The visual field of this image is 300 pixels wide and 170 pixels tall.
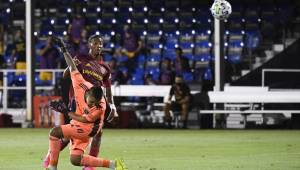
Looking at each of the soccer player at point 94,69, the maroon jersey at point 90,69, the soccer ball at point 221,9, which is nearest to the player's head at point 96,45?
the soccer player at point 94,69

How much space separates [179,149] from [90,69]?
19.6 feet

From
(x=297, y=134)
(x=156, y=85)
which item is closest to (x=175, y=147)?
(x=297, y=134)

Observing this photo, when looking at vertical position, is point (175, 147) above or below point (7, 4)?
below

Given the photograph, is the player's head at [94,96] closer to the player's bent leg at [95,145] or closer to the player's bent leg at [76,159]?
the player's bent leg at [76,159]

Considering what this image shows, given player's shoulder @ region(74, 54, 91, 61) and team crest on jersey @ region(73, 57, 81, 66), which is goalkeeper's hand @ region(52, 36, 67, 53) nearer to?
team crest on jersey @ region(73, 57, 81, 66)

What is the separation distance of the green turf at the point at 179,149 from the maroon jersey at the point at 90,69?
75.6 inches

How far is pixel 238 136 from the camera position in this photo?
22.2 meters

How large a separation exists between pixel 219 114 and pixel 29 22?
6.34m

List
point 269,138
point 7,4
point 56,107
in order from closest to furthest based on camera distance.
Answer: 1. point 56,107
2. point 269,138
3. point 7,4

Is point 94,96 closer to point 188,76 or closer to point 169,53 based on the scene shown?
point 188,76

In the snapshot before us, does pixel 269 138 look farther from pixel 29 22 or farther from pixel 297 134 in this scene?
pixel 29 22

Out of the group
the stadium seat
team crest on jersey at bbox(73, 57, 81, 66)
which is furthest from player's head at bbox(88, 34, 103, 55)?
the stadium seat

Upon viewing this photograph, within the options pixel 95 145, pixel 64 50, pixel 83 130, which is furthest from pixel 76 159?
pixel 64 50

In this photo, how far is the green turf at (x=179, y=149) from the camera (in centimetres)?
1454
